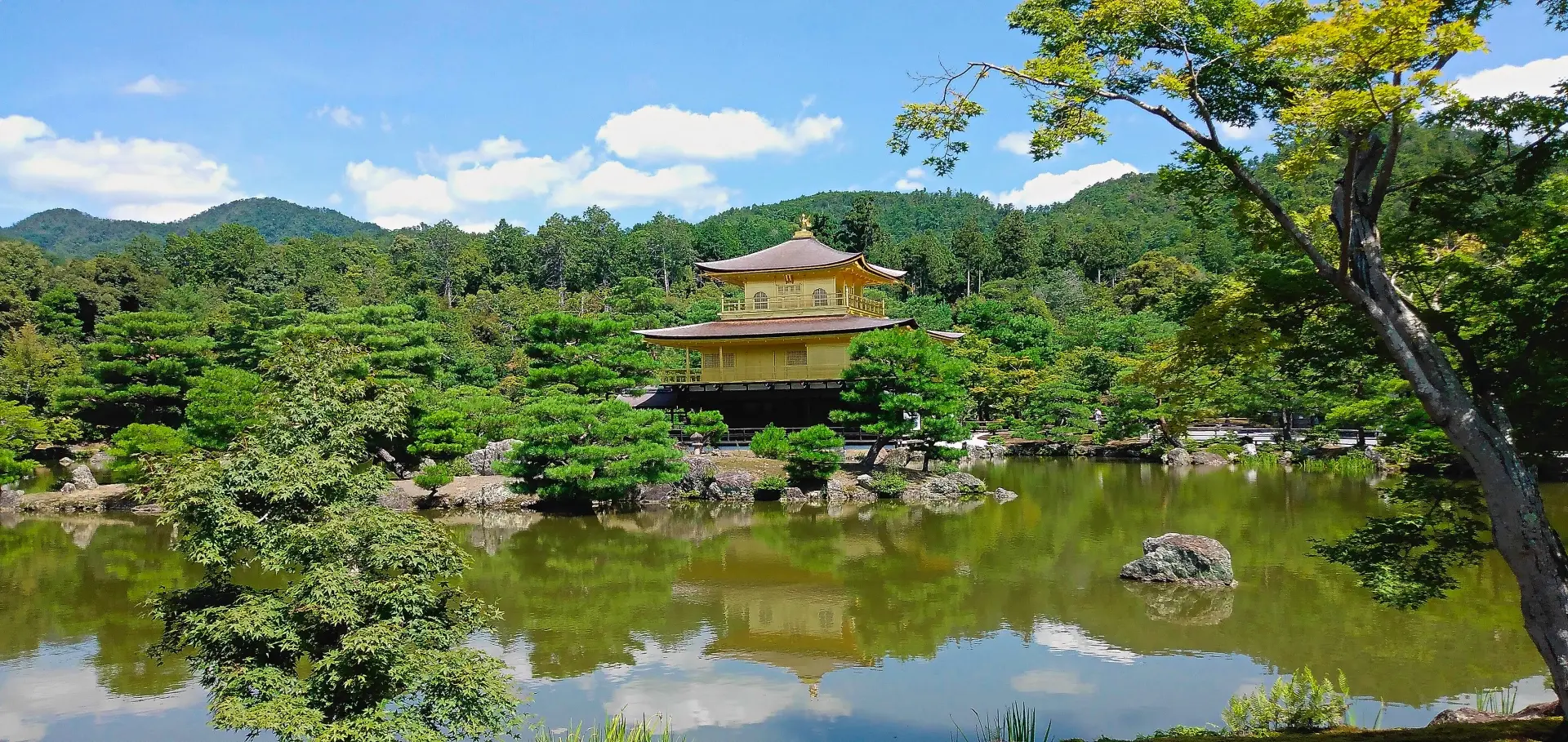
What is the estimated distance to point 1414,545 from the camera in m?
5.16

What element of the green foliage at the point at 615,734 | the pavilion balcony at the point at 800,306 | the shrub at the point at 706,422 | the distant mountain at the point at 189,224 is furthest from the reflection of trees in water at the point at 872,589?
the distant mountain at the point at 189,224

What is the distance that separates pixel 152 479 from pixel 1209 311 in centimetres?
628

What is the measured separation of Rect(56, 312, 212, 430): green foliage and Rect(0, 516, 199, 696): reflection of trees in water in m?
5.28

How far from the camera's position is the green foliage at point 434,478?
16562 mm

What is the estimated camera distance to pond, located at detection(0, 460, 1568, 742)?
684cm

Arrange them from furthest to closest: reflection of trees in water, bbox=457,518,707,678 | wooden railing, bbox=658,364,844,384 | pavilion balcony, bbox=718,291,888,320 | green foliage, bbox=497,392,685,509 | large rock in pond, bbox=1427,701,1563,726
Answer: pavilion balcony, bbox=718,291,888,320
wooden railing, bbox=658,364,844,384
green foliage, bbox=497,392,685,509
reflection of trees in water, bbox=457,518,707,678
large rock in pond, bbox=1427,701,1563,726

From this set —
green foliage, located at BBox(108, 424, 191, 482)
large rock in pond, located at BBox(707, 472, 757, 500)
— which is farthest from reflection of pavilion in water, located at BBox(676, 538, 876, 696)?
green foliage, located at BBox(108, 424, 191, 482)

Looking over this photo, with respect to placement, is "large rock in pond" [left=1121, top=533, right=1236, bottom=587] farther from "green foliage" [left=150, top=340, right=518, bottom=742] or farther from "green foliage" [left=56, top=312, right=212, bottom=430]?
"green foliage" [left=56, top=312, right=212, bottom=430]

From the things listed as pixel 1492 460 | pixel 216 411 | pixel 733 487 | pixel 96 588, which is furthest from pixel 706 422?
pixel 1492 460

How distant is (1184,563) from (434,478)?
516 inches

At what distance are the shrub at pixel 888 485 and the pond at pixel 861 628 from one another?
219cm

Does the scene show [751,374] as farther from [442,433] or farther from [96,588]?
[96,588]

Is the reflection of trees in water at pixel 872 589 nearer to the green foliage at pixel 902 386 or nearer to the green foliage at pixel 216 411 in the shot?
the green foliage at pixel 902 386

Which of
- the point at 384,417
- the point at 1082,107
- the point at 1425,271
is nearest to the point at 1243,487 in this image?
the point at 1425,271
